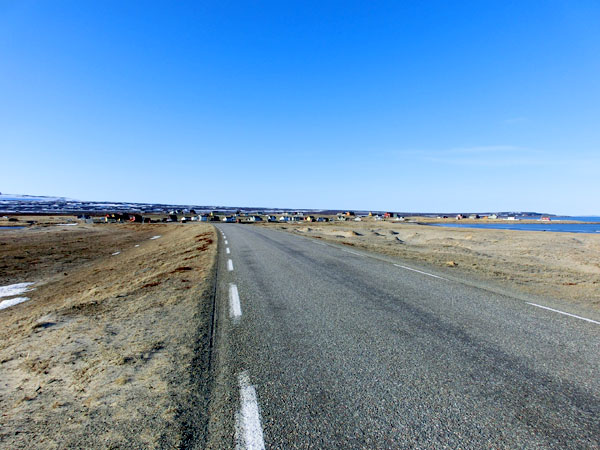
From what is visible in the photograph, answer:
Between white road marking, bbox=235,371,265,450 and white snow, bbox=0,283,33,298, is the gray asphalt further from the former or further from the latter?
white snow, bbox=0,283,33,298

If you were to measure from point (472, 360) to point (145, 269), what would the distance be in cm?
1290

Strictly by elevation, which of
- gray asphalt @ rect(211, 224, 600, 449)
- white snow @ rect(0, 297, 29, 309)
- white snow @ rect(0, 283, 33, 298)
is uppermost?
gray asphalt @ rect(211, 224, 600, 449)

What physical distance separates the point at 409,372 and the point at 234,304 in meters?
4.15

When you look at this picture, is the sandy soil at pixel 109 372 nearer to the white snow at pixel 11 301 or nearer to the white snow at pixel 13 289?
the white snow at pixel 11 301

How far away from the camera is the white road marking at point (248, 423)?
2.67m

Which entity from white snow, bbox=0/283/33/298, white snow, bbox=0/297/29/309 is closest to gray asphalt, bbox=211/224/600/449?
white snow, bbox=0/297/29/309

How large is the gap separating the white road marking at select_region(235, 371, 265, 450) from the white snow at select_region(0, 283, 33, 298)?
1242 centimetres

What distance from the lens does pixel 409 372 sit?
3.93 m

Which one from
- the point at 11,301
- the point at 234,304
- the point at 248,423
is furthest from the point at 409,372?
the point at 11,301

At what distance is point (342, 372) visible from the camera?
392 cm

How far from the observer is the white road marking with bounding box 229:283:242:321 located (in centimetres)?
627

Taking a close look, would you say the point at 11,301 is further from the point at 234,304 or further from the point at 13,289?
the point at 234,304

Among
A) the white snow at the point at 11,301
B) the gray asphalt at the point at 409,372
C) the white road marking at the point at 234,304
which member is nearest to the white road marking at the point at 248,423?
the gray asphalt at the point at 409,372

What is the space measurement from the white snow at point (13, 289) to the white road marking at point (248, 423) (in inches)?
489
